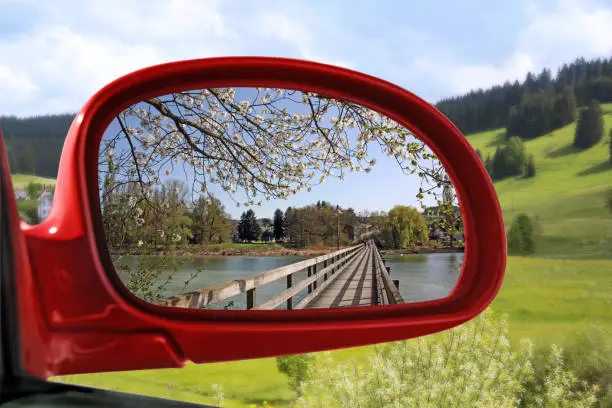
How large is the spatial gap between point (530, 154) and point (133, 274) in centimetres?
682

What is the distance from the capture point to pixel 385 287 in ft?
1.80

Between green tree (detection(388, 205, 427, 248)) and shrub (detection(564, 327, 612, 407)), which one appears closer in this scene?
green tree (detection(388, 205, 427, 248))

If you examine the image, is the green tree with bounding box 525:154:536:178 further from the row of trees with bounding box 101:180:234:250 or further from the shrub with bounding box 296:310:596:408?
the row of trees with bounding box 101:180:234:250

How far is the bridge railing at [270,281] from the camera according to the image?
467 mm

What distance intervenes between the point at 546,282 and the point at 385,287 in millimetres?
4906

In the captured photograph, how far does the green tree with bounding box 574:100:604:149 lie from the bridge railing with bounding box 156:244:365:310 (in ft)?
22.9

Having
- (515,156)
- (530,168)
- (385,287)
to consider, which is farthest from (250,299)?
(530,168)

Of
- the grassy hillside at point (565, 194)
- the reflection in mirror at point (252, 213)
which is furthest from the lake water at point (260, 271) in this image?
the grassy hillside at point (565, 194)

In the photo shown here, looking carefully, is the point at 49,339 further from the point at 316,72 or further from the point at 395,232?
the point at 395,232

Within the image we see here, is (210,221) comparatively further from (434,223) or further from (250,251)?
(434,223)

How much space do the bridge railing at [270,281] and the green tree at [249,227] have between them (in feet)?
0.14

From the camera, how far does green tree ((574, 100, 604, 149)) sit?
6.53 m

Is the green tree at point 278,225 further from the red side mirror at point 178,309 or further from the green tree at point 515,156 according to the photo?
the green tree at point 515,156

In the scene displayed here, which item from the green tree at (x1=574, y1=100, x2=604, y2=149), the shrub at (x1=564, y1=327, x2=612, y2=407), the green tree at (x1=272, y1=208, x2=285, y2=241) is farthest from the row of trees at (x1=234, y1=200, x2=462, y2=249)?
the green tree at (x1=574, y1=100, x2=604, y2=149)
